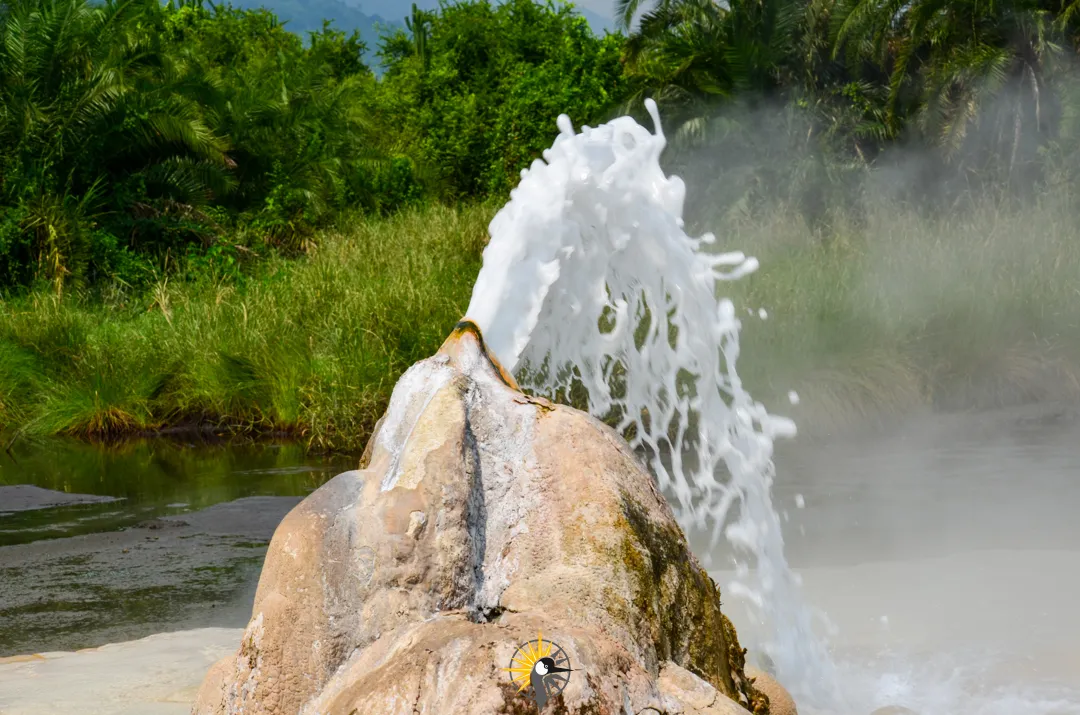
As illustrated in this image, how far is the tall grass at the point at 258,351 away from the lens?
10930 mm

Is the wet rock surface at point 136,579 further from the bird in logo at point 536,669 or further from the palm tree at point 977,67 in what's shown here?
the palm tree at point 977,67

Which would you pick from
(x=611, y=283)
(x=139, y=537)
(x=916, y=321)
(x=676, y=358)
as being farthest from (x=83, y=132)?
(x=676, y=358)

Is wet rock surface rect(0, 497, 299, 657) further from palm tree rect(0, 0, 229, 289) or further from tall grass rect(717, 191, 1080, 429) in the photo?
palm tree rect(0, 0, 229, 289)

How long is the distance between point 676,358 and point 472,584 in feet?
4.16

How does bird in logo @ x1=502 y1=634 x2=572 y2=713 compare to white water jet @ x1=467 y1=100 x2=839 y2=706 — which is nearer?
bird in logo @ x1=502 y1=634 x2=572 y2=713

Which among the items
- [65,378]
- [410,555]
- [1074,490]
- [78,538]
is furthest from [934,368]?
[410,555]

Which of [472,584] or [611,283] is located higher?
[611,283]

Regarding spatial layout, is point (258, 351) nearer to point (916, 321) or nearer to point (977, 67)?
point (916, 321)

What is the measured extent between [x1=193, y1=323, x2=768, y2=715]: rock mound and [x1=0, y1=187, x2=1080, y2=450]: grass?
7.79m

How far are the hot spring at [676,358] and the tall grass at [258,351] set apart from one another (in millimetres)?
6132

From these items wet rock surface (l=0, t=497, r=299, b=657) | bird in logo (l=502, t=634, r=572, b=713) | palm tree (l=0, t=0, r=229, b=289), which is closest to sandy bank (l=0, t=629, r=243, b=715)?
wet rock surface (l=0, t=497, r=299, b=657)

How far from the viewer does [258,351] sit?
11836 millimetres

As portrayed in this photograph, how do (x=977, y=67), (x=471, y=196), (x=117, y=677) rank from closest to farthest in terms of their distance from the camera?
(x=117, y=677) → (x=977, y=67) → (x=471, y=196)

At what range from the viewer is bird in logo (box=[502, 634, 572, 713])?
7.38ft
